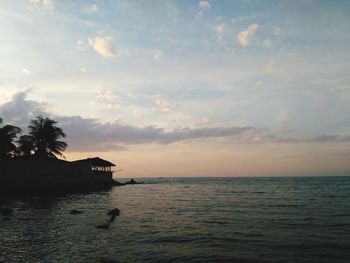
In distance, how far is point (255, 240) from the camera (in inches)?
718

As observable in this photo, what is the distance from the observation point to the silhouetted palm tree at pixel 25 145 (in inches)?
2381

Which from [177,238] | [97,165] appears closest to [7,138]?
[97,165]

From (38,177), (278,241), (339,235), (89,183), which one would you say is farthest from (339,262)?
(89,183)

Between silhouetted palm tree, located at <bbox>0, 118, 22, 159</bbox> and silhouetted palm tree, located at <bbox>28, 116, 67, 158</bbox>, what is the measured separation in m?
7.07

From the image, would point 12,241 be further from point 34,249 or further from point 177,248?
point 177,248

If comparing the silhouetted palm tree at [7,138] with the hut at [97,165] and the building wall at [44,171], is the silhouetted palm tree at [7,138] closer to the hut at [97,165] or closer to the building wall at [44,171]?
the building wall at [44,171]

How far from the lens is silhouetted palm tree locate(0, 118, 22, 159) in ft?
169

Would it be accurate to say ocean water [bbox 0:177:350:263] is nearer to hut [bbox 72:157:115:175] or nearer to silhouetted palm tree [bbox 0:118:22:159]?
silhouetted palm tree [bbox 0:118:22:159]

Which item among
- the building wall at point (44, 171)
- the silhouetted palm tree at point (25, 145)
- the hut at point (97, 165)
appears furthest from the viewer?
the hut at point (97, 165)

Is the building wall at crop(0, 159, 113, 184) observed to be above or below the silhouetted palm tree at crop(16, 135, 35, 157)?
below

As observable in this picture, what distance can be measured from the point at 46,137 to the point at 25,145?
13.5ft

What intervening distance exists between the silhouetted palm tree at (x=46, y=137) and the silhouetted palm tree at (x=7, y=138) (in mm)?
7072

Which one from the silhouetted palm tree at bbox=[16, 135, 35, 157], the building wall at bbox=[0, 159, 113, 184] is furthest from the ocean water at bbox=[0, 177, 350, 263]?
the silhouetted palm tree at bbox=[16, 135, 35, 157]

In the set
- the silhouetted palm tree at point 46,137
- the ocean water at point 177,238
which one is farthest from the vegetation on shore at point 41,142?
the ocean water at point 177,238
